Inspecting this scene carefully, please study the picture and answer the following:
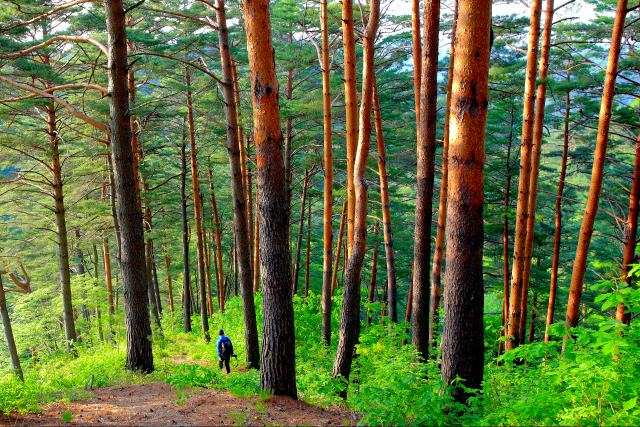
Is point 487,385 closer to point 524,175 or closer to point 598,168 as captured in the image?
point 524,175

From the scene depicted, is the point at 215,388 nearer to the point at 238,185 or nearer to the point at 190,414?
the point at 190,414

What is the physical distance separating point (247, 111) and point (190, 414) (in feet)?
31.5

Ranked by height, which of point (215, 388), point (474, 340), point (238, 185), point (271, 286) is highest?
point (238, 185)

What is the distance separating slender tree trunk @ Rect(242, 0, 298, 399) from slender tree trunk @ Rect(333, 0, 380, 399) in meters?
1.56

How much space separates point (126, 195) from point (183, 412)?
3704mm

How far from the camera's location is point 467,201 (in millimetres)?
4234

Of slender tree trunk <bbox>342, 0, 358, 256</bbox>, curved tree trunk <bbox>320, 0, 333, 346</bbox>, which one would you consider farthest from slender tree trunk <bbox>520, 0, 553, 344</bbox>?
curved tree trunk <bbox>320, 0, 333, 346</bbox>

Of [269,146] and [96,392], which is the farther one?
[96,392]

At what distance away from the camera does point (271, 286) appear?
5.24 meters

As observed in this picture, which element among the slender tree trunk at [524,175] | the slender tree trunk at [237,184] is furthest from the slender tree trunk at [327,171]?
the slender tree trunk at [524,175]

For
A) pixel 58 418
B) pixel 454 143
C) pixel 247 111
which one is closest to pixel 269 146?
pixel 454 143

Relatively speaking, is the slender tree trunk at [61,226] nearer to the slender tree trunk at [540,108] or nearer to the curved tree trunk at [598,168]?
the slender tree trunk at [540,108]

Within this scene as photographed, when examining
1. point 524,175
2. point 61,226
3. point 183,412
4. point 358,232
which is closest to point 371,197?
point 524,175

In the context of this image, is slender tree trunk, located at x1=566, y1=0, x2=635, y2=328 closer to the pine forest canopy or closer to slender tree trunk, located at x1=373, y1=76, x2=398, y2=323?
the pine forest canopy
